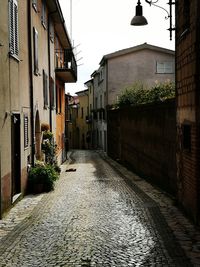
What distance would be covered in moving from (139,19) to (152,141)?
562cm

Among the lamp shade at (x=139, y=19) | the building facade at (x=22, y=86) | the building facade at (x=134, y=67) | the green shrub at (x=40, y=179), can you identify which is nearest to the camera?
the building facade at (x=22, y=86)

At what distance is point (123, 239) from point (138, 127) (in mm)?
12611

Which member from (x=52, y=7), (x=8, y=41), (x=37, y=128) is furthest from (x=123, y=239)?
(x=52, y=7)

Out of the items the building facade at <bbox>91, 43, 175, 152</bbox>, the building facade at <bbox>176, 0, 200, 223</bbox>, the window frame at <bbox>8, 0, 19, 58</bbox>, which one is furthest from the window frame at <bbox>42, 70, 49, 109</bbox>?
the building facade at <bbox>91, 43, 175, 152</bbox>

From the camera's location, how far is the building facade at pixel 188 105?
9.27m

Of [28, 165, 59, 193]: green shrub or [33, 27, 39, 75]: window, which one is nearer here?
[28, 165, 59, 193]: green shrub

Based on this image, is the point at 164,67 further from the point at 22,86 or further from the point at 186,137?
the point at 186,137

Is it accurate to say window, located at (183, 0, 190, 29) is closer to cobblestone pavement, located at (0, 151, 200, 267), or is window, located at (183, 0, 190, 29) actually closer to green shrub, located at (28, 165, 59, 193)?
cobblestone pavement, located at (0, 151, 200, 267)

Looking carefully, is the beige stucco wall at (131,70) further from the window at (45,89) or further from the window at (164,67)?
the window at (45,89)

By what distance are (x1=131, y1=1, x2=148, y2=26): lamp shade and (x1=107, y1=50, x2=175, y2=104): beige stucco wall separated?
26.8m

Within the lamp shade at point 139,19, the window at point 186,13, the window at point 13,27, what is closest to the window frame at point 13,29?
the window at point 13,27

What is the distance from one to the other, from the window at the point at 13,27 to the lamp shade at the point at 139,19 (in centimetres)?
301

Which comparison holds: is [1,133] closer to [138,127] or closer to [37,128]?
[37,128]

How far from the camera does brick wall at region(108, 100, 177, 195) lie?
13570mm
